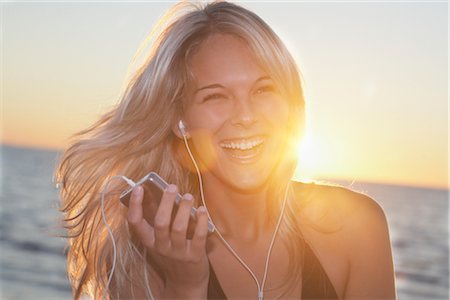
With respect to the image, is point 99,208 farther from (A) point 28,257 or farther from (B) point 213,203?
(A) point 28,257

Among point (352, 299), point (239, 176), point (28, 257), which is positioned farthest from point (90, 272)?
point (28, 257)

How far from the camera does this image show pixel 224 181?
4.82m

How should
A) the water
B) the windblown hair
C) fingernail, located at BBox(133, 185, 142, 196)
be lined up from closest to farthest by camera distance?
1. fingernail, located at BBox(133, 185, 142, 196)
2. the windblown hair
3. the water

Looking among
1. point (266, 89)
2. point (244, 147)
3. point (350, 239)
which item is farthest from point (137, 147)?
point (350, 239)

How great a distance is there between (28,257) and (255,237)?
15.9 m

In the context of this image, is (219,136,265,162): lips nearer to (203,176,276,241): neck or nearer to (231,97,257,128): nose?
(231,97,257,128): nose

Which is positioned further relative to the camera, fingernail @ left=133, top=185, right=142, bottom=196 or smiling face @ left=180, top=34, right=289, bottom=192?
smiling face @ left=180, top=34, right=289, bottom=192

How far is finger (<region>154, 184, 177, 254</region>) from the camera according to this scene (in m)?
3.70

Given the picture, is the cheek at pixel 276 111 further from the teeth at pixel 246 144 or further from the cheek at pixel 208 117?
the cheek at pixel 208 117

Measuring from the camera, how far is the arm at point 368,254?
442cm

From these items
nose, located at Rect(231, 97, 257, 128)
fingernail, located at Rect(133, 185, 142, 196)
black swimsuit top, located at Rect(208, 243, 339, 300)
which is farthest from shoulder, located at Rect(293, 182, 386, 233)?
fingernail, located at Rect(133, 185, 142, 196)

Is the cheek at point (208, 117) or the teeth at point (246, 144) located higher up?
the cheek at point (208, 117)

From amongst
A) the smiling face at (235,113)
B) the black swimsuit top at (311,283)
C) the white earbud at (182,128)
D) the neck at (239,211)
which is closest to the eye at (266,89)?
the smiling face at (235,113)

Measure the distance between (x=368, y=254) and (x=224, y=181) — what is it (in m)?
1.14
